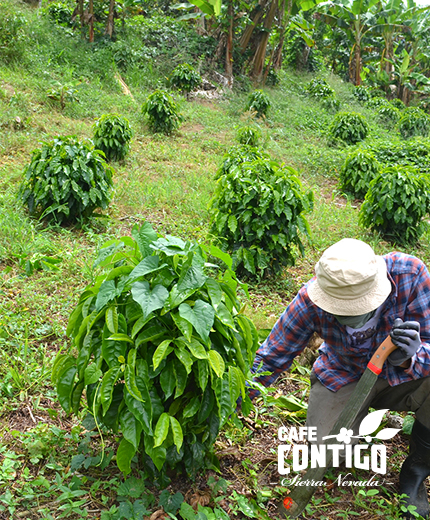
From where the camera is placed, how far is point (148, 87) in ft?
39.0

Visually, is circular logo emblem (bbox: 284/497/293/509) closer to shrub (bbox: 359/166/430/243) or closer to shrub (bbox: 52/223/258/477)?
shrub (bbox: 52/223/258/477)

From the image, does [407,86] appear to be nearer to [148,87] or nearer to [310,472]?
[148,87]

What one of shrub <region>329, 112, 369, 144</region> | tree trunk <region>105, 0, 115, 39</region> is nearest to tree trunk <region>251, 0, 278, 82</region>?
tree trunk <region>105, 0, 115, 39</region>

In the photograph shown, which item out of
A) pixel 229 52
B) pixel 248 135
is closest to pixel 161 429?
pixel 248 135

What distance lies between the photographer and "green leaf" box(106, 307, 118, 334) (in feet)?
5.41

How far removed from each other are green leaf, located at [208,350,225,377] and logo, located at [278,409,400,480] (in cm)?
73

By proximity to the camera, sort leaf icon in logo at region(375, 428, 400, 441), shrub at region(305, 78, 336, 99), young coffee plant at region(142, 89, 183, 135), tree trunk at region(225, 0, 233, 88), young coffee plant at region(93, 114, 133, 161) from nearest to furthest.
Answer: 1. leaf icon in logo at region(375, 428, 400, 441)
2. young coffee plant at region(93, 114, 133, 161)
3. young coffee plant at region(142, 89, 183, 135)
4. tree trunk at region(225, 0, 233, 88)
5. shrub at region(305, 78, 336, 99)

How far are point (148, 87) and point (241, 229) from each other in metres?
9.14

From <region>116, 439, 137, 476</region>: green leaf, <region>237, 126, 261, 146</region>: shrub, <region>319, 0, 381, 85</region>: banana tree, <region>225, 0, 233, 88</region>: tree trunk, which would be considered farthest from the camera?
<region>319, 0, 381, 85</region>: banana tree

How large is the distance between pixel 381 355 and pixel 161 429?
956 mm

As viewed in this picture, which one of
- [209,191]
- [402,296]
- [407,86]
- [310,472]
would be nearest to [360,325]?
[402,296]

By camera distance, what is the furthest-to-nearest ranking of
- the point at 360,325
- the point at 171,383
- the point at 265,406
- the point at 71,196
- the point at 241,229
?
the point at 71,196 < the point at 241,229 < the point at 265,406 < the point at 360,325 < the point at 171,383

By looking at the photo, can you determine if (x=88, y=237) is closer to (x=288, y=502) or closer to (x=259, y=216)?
(x=259, y=216)

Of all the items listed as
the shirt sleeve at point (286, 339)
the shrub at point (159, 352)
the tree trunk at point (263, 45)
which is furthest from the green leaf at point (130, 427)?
the tree trunk at point (263, 45)
